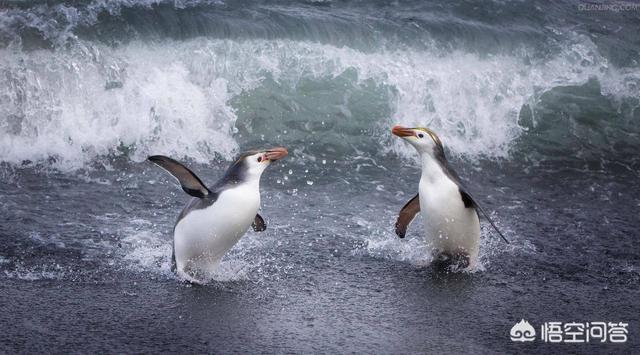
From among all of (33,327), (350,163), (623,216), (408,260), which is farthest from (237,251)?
(623,216)

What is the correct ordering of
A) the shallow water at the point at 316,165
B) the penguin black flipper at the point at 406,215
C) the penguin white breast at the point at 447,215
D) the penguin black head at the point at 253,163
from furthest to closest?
1. the penguin black flipper at the point at 406,215
2. the penguin white breast at the point at 447,215
3. the penguin black head at the point at 253,163
4. the shallow water at the point at 316,165

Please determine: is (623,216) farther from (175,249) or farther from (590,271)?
(175,249)

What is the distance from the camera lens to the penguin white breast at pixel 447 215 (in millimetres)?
7070

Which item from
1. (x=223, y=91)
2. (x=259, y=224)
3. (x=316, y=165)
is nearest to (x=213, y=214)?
(x=259, y=224)

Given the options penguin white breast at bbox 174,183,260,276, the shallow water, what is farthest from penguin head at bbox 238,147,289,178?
the shallow water

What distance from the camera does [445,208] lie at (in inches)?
278

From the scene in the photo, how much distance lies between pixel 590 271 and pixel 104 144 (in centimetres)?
503

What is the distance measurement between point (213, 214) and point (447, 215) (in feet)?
5.79

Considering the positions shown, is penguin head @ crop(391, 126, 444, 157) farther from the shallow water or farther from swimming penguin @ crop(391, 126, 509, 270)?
the shallow water

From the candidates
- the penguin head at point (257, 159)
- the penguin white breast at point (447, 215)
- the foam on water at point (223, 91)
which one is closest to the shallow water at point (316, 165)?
the foam on water at point (223, 91)

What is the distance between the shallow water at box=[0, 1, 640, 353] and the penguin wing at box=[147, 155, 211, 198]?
67cm

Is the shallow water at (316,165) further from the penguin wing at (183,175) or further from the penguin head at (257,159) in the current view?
the penguin head at (257,159)

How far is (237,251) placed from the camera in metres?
7.38

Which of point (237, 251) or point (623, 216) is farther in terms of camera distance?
point (623, 216)
